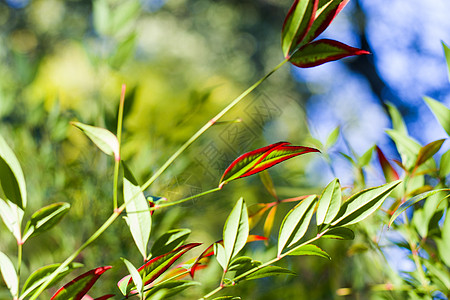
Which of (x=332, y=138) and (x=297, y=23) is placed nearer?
(x=297, y=23)

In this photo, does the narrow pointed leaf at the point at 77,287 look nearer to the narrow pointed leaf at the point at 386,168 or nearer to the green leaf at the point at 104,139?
the green leaf at the point at 104,139

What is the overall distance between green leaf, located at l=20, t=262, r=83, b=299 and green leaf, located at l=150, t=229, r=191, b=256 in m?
0.04

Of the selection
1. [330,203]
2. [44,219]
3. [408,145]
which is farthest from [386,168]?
[44,219]

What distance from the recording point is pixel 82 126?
0.21m

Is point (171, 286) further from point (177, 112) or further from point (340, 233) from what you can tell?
point (177, 112)

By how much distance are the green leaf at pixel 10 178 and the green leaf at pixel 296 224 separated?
127 mm

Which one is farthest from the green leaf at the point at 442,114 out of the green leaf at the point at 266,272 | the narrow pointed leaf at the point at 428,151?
the green leaf at the point at 266,272

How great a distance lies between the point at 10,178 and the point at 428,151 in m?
0.25

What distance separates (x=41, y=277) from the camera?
8.1 inches

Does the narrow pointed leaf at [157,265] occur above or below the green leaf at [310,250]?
below

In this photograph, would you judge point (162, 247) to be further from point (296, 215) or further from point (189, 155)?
point (189, 155)

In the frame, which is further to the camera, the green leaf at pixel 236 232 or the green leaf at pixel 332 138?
the green leaf at pixel 332 138

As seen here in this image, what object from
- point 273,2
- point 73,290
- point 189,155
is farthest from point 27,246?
point 273,2

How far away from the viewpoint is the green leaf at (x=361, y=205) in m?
0.18
